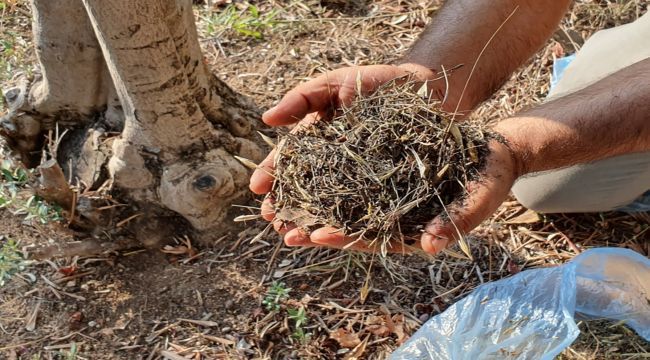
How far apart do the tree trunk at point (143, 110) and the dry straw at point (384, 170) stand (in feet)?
1.49

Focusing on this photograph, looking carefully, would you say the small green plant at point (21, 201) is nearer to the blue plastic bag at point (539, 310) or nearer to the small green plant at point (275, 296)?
the small green plant at point (275, 296)

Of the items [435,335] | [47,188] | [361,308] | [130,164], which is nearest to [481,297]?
[435,335]

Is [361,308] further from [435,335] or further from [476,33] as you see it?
[476,33]

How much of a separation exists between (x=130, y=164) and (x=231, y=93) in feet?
1.53

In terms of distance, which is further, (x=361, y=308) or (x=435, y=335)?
(x=361, y=308)

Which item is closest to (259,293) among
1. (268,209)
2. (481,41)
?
(268,209)

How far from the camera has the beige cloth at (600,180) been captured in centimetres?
225

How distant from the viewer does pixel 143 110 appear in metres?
1.92

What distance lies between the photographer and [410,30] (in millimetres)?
2828

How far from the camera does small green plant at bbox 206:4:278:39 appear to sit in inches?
109

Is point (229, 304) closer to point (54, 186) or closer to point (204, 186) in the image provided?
point (204, 186)

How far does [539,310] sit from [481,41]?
0.86 m

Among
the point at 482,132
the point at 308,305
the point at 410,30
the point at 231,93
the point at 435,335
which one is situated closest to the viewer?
the point at 482,132

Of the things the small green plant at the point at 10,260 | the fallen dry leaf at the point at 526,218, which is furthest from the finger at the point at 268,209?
the fallen dry leaf at the point at 526,218
